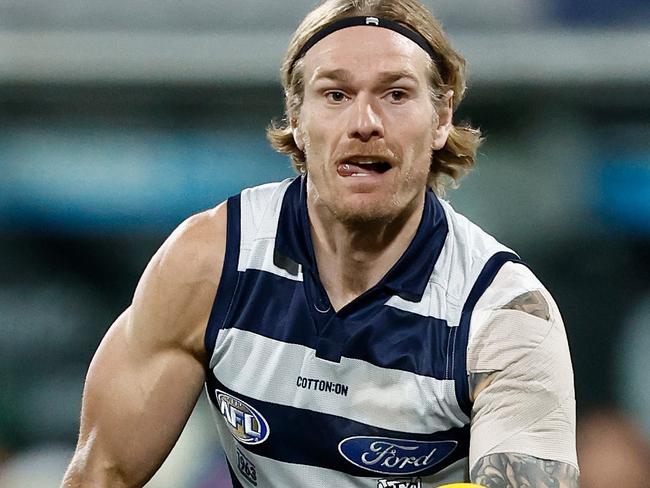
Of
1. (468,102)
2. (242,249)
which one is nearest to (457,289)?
(242,249)

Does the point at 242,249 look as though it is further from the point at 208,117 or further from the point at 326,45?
Result: the point at 208,117

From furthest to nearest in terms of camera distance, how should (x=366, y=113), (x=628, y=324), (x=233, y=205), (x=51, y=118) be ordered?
(x=51, y=118), (x=628, y=324), (x=233, y=205), (x=366, y=113)

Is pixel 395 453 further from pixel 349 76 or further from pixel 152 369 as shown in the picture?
pixel 349 76

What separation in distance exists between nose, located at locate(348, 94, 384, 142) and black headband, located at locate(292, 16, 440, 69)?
19 centimetres

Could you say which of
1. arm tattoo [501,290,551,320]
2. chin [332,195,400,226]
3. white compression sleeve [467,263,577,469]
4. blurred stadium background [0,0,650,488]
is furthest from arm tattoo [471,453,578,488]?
blurred stadium background [0,0,650,488]

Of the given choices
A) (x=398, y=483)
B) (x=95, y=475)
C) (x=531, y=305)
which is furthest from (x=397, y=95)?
(x=95, y=475)

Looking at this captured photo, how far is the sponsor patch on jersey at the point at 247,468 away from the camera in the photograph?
7.95 feet

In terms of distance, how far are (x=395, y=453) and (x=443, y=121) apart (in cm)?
71

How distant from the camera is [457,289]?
2.32 meters

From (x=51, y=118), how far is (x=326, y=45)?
284 cm

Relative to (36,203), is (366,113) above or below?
above

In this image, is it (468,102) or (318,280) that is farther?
(468,102)

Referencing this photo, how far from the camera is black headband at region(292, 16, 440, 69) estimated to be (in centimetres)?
242

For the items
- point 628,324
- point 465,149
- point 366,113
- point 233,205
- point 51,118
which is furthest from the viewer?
point 51,118
